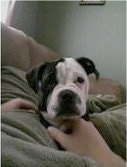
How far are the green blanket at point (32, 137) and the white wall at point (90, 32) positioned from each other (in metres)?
1.27

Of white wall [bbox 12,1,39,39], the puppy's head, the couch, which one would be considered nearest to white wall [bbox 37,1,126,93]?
white wall [bbox 12,1,39,39]

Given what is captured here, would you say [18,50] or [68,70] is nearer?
[68,70]

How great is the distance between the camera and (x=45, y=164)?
0.48 meters

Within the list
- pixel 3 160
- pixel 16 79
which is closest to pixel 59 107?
pixel 16 79

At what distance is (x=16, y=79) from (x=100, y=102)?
390 mm

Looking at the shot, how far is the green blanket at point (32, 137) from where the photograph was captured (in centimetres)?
48

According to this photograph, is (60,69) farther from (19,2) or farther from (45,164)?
(19,2)

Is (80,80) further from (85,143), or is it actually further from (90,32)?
(90,32)

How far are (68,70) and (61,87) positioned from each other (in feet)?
0.22

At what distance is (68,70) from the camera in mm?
1037

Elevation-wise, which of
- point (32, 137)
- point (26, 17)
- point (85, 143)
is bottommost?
point (85, 143)

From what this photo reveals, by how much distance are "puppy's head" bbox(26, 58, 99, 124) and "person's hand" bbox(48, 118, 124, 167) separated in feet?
0.21

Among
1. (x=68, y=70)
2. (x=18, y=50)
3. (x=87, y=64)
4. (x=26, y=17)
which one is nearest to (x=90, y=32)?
(x=26, y=17)

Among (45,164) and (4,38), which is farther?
(4,38)
